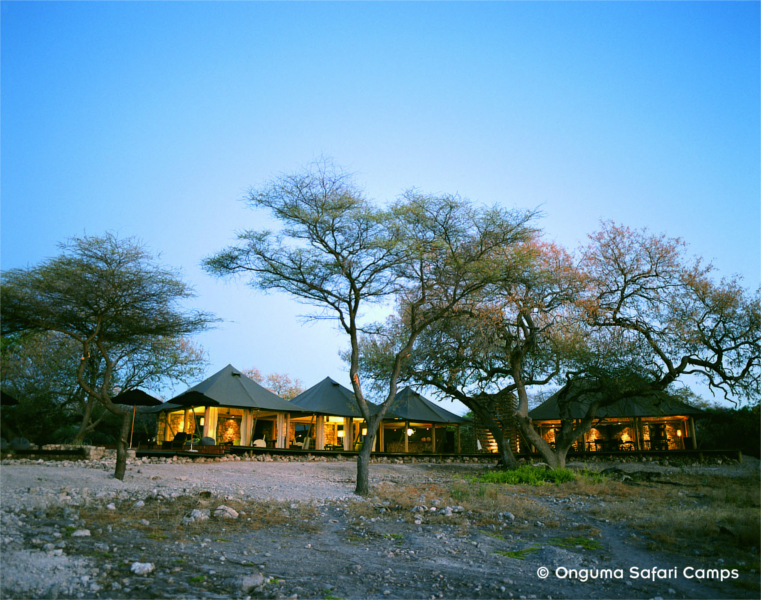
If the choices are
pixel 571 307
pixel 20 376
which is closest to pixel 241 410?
pixel 20 376

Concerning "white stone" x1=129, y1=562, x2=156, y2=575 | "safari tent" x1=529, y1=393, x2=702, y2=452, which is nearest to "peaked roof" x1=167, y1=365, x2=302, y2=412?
"safari tent" x1=529, y1=393, x2=702, y2=452

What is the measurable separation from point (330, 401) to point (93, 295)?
1512cm

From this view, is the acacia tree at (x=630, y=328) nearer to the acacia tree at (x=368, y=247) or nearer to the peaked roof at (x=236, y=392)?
the acacia tree at (x=368, y=247)

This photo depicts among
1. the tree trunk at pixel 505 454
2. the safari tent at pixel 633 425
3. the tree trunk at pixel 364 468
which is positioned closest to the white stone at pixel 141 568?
the tree trunk at pixel 364 468

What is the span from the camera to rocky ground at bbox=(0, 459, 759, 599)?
4254 mm

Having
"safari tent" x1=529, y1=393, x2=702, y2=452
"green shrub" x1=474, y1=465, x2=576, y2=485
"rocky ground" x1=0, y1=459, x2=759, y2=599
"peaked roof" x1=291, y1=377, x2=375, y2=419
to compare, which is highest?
"peaked roof" x1=291, y1=377, x2=375, y2=419

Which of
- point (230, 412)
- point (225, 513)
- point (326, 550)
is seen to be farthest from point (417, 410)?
point (326, 550)

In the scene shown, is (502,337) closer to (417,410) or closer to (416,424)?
(417,410)

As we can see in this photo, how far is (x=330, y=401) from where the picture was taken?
26250 millimetres

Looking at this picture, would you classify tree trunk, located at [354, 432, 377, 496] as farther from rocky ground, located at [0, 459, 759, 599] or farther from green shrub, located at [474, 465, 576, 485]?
green shrub, located at [474, 465, 576, 485]

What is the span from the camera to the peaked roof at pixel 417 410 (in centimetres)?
2712

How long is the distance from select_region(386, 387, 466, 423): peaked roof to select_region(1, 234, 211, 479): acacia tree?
15.0m

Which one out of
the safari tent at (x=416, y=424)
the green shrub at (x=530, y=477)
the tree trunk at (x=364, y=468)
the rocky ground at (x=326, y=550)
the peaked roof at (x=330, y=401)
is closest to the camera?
the rocky ground at (x=326, y=550)

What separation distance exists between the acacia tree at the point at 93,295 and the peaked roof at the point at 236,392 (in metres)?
8.78
